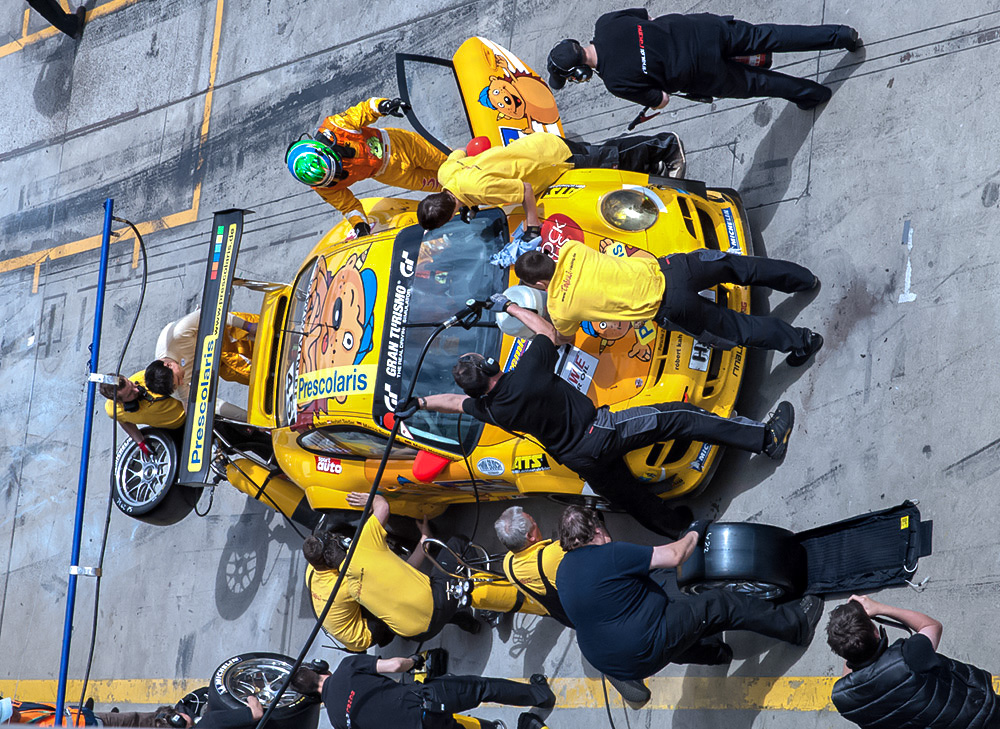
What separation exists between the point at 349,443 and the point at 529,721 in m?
2.19

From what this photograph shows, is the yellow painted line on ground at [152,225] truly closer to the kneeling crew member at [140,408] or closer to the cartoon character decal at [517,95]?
the kneeling crew member at [140,408]

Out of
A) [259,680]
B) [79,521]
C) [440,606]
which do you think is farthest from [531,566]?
[79,521]

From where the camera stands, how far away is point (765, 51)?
257 inches

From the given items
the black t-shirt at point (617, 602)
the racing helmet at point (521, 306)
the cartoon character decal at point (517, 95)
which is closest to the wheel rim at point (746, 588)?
the black t-shirt at point (617, 602)

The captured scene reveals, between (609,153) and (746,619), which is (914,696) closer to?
(746,619)

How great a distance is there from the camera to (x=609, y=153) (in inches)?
283

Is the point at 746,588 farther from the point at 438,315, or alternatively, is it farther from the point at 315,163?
the point at 315,163

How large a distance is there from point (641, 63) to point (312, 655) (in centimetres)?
521

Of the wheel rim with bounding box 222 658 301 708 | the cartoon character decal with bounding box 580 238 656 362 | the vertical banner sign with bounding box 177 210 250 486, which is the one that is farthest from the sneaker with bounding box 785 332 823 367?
the wheel rim with bounding box 222 658 301 708

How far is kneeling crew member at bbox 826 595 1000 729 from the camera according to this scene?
4449 millimetres

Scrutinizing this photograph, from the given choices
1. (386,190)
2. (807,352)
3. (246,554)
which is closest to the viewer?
(807,352)

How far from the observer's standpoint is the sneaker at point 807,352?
6336mm

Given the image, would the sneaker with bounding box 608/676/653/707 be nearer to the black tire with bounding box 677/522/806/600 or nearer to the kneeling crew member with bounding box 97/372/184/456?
the black tire with bounding box 677/522/806/600

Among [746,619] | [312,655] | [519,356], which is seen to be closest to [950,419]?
[746,619]
